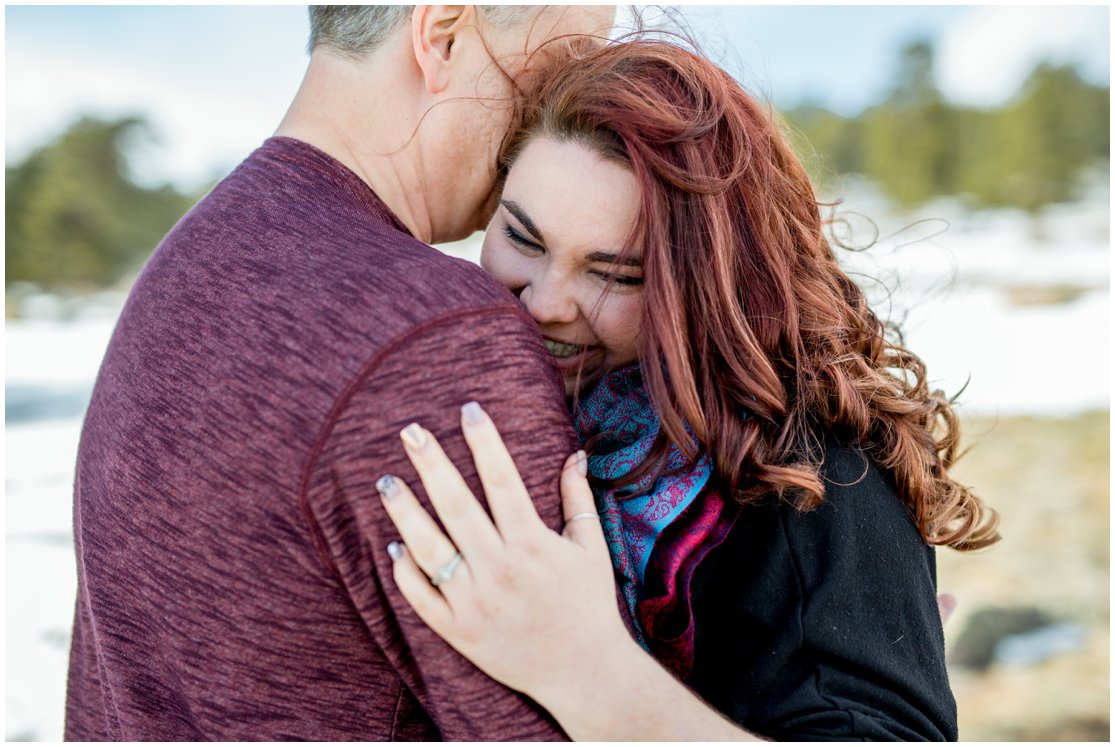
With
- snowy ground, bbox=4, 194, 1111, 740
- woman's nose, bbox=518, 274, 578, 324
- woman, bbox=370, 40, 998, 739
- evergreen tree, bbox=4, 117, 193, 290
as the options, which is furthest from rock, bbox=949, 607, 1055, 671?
evergreen tree, bbox=4, 117, 193, 290

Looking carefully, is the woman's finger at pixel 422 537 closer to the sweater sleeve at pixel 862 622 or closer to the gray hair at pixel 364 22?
the sweater sleeve at pixel 862 622

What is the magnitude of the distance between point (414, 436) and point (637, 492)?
0.45 meters

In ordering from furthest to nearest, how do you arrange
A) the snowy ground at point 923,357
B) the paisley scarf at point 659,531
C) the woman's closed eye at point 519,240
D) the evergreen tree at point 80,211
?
the evergreen tree at point 80,211 < the snowy ground at point 923,357 < the woman's closed eye at point 519,240 < the paisley scarf at point 659,531

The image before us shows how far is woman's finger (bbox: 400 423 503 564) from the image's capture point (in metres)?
1.05

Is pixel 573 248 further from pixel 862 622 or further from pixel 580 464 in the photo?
pixel 862 622

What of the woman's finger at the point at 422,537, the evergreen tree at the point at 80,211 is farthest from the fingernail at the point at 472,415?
the evergreen tree at the point at 80,211

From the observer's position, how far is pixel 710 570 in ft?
4.37

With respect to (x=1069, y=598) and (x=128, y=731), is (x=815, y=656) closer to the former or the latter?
(x=128, y=731)

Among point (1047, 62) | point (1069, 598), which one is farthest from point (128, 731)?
point (1047, 62)

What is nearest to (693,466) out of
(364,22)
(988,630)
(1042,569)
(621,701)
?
(621,701)

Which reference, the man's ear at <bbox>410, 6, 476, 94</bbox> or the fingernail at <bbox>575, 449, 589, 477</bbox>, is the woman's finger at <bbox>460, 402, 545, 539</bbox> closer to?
the fingernail at <bbox>575, 449, 589, 477</bbox>

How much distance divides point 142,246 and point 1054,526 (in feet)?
41.6

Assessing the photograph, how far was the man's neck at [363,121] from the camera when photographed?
1448mm

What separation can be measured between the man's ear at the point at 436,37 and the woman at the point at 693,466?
0.62 ft
